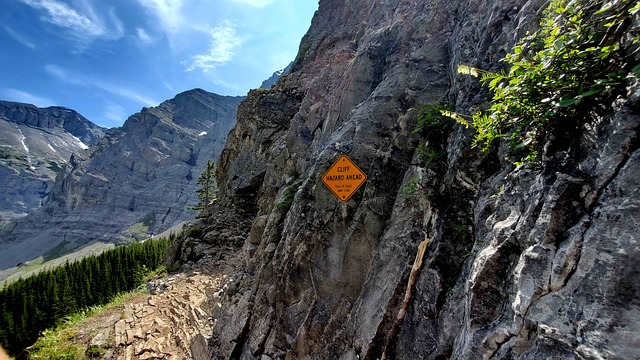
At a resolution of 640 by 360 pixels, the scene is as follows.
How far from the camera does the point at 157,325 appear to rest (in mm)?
10648

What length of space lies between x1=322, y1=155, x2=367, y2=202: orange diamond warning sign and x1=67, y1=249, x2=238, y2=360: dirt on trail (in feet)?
20.3

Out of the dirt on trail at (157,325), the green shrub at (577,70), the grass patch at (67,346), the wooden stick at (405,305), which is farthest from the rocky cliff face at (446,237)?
the grass patch at (67,346)

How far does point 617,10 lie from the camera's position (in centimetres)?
298

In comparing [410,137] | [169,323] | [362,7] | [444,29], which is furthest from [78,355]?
[362,7]

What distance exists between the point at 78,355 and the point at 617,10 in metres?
14.1

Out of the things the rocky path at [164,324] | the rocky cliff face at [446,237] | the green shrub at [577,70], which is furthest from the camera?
the rocky path at [164,324]

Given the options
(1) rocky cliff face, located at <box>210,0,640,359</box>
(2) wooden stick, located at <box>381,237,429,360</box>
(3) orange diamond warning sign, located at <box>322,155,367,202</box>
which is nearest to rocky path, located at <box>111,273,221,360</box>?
(1) rocky cliff face, located at <box>210,0,640,359</box>

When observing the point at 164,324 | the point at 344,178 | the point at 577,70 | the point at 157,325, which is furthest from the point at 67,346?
the point at 577,70

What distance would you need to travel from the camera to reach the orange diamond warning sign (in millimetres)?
7348

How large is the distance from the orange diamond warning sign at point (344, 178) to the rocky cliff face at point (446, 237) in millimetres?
274

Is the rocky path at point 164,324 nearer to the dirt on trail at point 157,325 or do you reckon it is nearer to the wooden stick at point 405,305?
the dirt on trail at point 157,325

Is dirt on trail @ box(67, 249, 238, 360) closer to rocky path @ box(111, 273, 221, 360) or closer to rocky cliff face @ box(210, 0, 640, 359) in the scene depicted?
rocky path @ box(111, 273, 221, 360)

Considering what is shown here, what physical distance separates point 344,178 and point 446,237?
305 centimetres

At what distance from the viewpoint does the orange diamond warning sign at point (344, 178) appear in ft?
24.1
